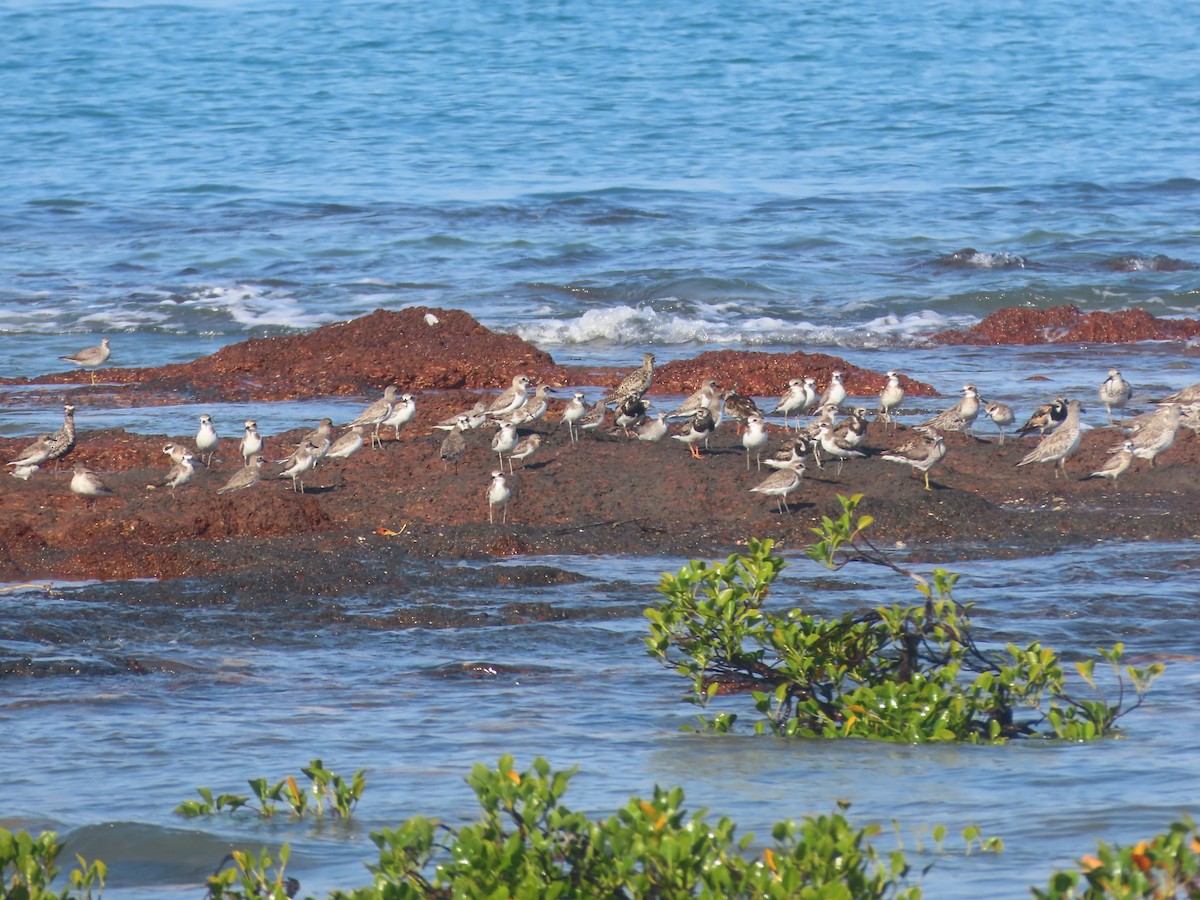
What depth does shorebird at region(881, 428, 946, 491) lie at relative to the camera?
1282 cm

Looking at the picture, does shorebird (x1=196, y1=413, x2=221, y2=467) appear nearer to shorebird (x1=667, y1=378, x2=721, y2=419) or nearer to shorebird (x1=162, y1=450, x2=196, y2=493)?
shorebird (x1=162, y1=450, x2=196, y2=493)

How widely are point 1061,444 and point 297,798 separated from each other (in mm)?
8351

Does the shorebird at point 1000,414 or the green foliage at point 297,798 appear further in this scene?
the shorebird at point 1000,414

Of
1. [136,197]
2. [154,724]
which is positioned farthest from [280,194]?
[154,724]

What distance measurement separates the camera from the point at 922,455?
1288cm

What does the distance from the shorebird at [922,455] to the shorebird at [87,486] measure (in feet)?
19.8

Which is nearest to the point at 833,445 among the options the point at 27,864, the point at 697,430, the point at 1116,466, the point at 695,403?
the point at 697,430

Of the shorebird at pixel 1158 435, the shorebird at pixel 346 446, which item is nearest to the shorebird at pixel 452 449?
the shorebird at pixel 346 446

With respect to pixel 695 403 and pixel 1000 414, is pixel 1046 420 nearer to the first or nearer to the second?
pixel 1000 414

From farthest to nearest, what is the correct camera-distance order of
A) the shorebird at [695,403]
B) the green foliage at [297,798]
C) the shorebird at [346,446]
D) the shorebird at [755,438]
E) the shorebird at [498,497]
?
the shorebird at [695,403] < the shorebird at [346,446] < the shorebird at [755,438] < the shorebird at [498,497] < the green foliage at [297,798]

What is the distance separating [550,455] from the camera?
13.3 metres

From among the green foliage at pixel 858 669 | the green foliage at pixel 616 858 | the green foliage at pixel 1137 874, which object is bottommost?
the green foliage at pixel 858 669

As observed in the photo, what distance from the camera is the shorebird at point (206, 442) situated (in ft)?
45.6

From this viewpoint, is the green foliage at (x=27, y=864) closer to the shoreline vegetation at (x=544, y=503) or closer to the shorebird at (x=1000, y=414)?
the shoreline vegetation at (x=544, y=503)
